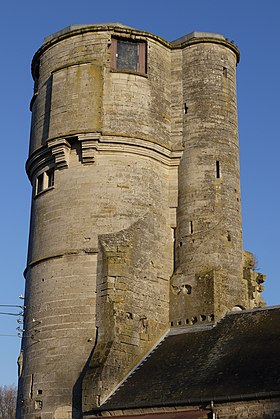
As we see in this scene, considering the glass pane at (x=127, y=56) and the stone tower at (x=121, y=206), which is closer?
the stone tower at (x=121, y=206)

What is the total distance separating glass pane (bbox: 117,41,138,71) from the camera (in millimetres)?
22016

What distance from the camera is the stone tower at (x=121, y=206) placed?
18906 millimetres

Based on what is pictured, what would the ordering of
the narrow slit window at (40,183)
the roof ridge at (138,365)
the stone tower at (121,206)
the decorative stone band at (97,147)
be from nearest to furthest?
the roof ridge at (138,365)
the stone tower at (121,206)
the decorative stone band at (97,147)
the narrow slit window at (40,183)

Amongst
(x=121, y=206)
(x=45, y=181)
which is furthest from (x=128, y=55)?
(x=121, y=206)

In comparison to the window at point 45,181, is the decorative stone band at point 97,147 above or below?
above

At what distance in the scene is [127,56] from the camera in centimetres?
2216

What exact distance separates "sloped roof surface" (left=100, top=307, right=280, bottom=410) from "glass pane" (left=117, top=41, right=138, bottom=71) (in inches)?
335

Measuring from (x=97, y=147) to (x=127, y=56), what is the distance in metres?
3.50

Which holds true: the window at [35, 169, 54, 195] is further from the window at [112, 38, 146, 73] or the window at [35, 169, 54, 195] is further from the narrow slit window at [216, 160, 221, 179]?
the narrow slit window at [216, 160, 221, 179]

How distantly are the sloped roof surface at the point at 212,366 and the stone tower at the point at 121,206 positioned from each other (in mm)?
564

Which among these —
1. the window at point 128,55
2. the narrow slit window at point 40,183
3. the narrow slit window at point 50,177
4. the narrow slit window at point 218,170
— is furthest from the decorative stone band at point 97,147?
the window at point 128,55

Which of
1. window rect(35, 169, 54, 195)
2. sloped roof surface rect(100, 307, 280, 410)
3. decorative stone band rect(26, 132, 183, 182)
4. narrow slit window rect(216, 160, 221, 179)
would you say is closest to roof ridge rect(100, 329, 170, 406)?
sloped roof surface rect(100, 307, 280, 410)

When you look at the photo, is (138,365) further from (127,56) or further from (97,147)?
(127,56)

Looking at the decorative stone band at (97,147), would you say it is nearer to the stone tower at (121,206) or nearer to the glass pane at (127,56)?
the stone tower at (121,206)
